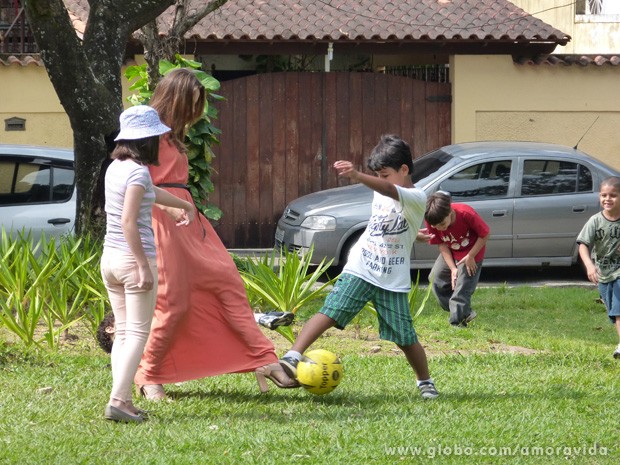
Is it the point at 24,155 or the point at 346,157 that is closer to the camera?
the point at 24,155

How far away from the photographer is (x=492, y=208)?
42.0ft

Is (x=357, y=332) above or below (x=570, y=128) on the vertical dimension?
below

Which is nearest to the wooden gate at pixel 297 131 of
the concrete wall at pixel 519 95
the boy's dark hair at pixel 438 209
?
the concrete wall at pixel 519 95

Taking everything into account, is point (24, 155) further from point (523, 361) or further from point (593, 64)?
point (593, 64)

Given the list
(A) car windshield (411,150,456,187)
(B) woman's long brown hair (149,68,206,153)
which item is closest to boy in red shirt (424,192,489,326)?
(B) woman's long brown hair (149,68,206,153)

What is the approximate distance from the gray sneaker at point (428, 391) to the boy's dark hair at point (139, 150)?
6.71ft

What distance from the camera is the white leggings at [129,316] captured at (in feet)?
18.4

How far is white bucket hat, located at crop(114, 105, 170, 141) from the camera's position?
18.3 ft

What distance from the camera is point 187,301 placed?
6133mm

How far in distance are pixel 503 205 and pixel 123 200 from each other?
7.97 metres

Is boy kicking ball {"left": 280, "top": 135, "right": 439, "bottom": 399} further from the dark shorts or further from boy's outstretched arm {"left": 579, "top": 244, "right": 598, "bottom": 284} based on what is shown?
the dark shorts

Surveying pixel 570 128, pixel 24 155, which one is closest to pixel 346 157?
pixel 570 128

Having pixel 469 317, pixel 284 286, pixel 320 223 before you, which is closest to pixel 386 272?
pixel 284 286

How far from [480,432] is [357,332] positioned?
3439mm
